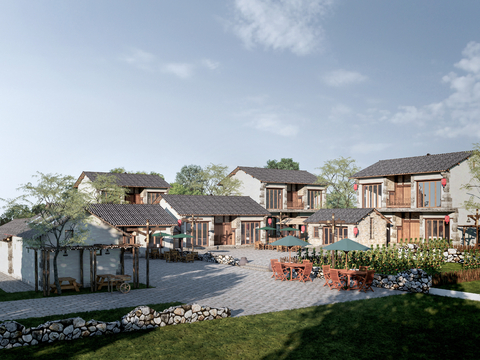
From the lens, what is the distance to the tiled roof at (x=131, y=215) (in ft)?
103

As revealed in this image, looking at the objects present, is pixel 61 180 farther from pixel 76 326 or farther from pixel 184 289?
pixel 76 326

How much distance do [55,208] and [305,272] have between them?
1257 cm

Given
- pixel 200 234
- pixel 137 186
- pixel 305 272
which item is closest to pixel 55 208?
pixel 305 272

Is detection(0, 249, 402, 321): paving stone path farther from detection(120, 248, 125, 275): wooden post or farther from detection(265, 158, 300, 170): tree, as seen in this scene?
detection(265, 158, 300, 170): tree

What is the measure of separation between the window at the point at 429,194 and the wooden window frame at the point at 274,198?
53.6ft

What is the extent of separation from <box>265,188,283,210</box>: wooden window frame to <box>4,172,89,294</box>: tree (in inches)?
1259

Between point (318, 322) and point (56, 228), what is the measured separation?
12.7m

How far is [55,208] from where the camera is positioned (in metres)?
18.5

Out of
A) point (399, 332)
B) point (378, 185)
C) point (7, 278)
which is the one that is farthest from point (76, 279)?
point (378, 185)

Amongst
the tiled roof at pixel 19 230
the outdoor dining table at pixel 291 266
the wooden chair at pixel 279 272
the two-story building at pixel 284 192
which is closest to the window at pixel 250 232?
the two-story building at pixel 284 192

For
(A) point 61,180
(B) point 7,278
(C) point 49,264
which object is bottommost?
(B) point 7,278

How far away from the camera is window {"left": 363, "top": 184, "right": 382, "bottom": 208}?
1731 inches

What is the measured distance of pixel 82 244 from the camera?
1986 centimetres

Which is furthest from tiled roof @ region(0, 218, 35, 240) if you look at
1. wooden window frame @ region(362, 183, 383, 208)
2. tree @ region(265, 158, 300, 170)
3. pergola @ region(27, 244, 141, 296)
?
tree @ region(265, 158, 300, 170)
